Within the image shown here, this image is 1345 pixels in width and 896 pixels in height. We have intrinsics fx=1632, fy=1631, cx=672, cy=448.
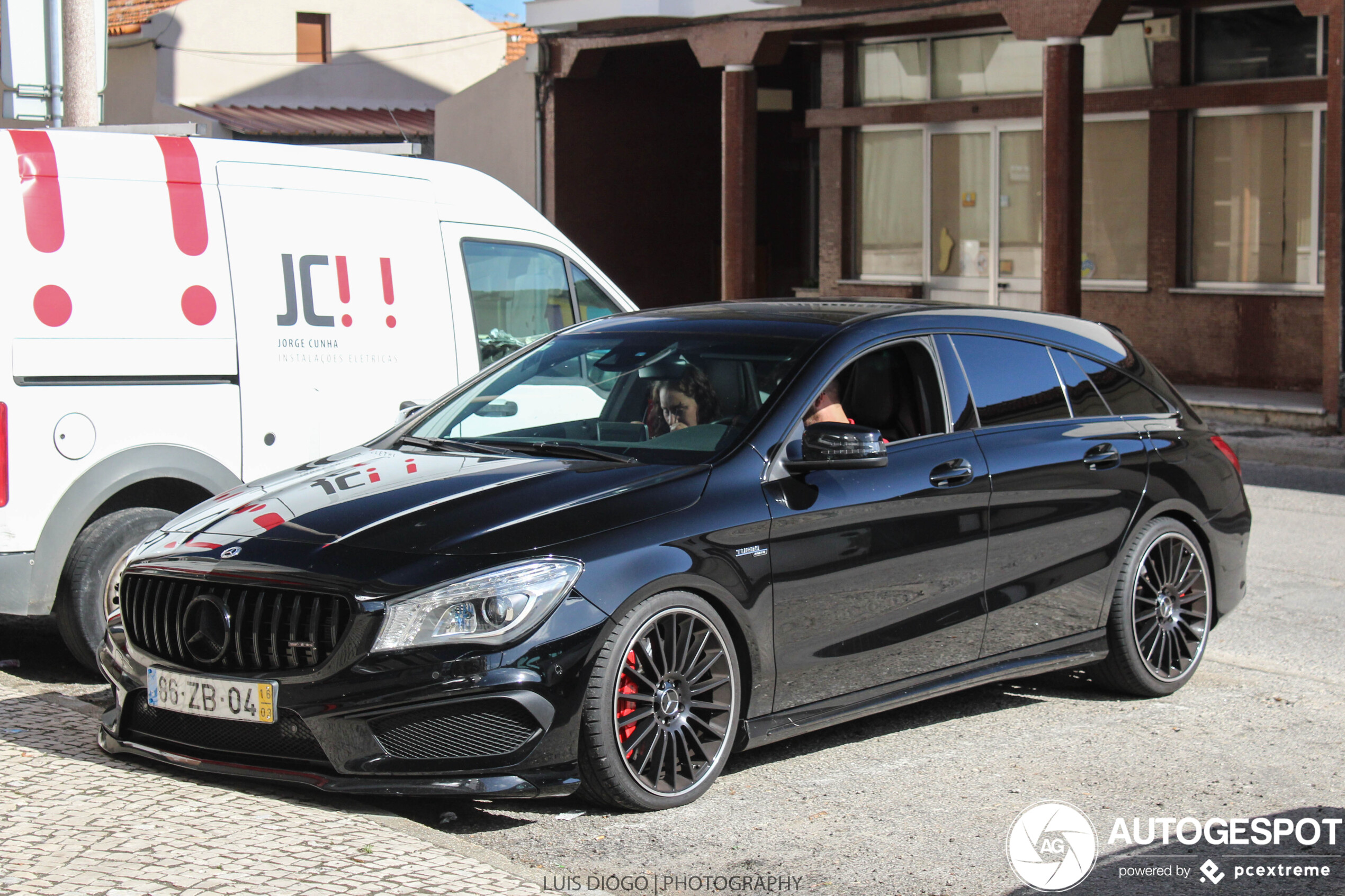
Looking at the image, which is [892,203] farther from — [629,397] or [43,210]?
[629,397]

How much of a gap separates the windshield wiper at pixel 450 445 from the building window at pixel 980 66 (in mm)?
14092

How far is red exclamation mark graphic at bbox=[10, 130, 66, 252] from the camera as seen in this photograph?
20.9 feet

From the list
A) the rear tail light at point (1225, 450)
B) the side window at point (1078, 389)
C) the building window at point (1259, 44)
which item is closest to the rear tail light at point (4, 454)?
the side window at point (1078, 389)

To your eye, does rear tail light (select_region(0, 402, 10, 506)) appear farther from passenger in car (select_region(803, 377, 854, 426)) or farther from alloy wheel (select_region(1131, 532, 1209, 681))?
alloy wheel (select_region(1131, 532, 1209, 681))

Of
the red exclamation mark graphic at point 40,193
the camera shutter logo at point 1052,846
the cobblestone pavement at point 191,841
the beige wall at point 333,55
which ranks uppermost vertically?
the beige wall at point 333,55

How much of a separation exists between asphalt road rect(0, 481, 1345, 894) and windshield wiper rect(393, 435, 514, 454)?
1.25 m

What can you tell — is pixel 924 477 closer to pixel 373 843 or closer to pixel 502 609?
pixel 502 609

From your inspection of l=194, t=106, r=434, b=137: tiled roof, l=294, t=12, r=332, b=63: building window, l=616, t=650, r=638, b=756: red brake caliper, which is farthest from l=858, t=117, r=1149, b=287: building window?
l=294, t=12, r=332, b=63: building window

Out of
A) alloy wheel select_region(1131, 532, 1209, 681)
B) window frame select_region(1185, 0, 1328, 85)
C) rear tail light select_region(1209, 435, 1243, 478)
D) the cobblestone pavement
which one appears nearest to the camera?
the cobblestone pavement

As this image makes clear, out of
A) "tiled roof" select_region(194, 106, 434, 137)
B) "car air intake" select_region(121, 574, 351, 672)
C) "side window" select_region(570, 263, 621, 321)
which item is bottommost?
"car air intake" select_region(121, 574, 351, 672)

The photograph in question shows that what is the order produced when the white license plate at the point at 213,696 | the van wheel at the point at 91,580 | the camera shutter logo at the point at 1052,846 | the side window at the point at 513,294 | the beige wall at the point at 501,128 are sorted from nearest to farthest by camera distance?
the camera shutter logo at the point at 1052,846, the white license plate at the point at 213,696, the van wheel at the point at 91,580, the side window at the point at 513,294, the beige wall at the point at 501,128

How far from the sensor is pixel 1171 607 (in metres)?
6.58

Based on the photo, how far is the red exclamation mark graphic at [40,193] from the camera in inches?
250

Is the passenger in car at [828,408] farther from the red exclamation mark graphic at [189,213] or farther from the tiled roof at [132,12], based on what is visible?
the tiled roof at [132,12]
